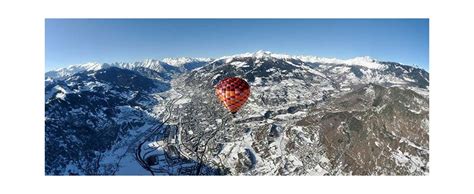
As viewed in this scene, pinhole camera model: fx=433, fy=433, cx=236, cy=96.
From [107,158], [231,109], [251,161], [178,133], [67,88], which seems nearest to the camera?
[231,109]

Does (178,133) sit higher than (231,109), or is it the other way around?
(231,109)

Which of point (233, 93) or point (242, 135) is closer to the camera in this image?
point (233, 93)

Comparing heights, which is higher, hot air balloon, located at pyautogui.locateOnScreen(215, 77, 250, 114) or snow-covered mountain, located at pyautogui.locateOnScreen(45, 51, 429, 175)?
hot air balloon, located at pyautogui.locateOnScreen(215, 77, 250, 114)

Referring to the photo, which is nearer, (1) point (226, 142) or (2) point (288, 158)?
(2) point (288, 158)

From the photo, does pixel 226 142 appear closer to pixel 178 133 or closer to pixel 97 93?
pixel 178 133

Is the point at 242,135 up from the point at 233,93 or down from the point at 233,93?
down

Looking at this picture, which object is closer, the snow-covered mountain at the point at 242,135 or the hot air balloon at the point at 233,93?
the hot air balloon at the point at 233,93

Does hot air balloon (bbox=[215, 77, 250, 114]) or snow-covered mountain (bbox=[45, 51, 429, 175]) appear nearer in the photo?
hot air balloon (bbox=[215, 77, 250, 114])

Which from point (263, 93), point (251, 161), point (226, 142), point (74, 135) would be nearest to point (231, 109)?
point (251, 161)

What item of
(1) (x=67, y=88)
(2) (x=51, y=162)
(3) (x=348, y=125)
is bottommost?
(2) (x=51, y=162)

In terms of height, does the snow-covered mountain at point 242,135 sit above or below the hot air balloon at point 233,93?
below

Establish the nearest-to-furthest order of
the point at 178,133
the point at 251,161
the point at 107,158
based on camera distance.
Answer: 1. the point at 251,161
2. the point at 107,158
3. the point at 178,133
